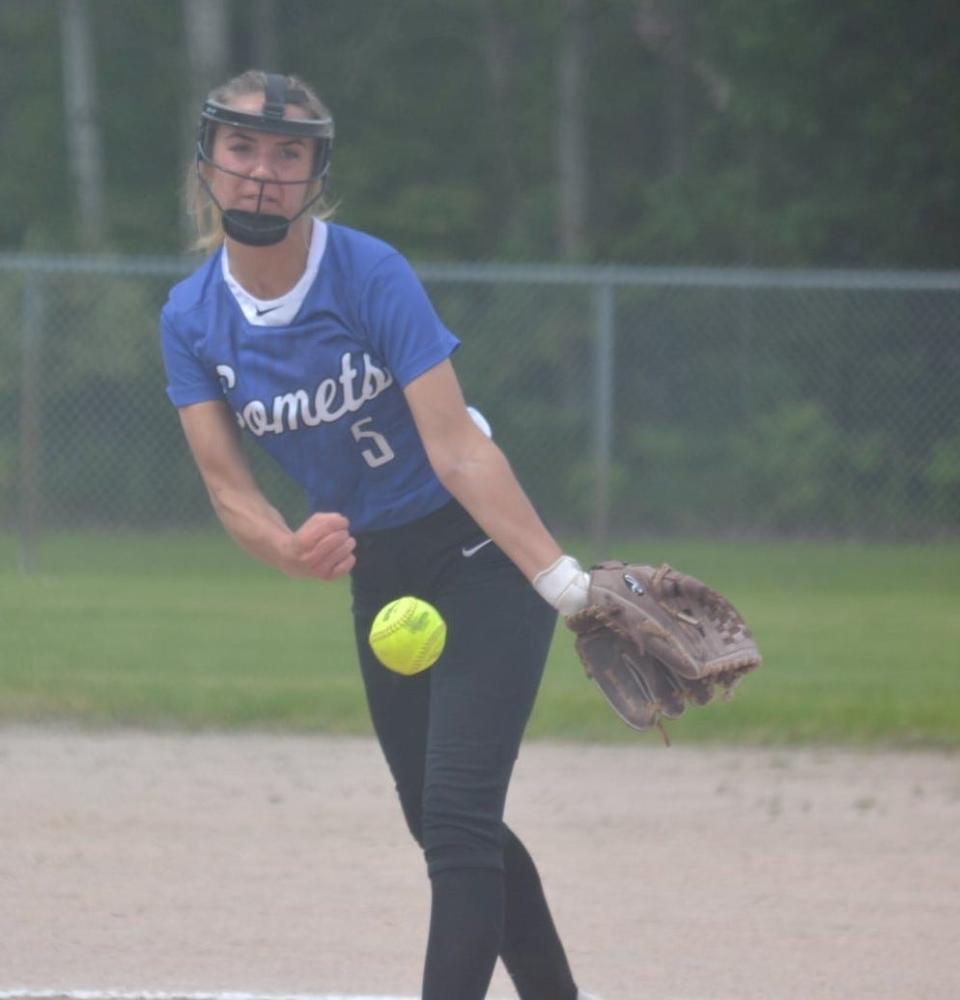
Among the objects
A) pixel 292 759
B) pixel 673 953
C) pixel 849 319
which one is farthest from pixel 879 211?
pixel 673 953

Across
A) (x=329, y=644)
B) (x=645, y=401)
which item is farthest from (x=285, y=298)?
(x=645, y=401)

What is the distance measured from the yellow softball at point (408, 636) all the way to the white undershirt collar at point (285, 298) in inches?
22.1

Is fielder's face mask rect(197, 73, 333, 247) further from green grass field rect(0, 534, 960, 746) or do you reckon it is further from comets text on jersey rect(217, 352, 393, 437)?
green grass field rect(0, 534, 960, 746)

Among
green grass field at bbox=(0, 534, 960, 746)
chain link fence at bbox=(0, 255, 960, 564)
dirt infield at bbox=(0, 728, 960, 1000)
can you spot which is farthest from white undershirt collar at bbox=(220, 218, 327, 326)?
chain link fence at bbox=(0, 255, 960, 564)

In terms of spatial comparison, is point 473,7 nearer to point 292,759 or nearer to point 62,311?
point 62,311

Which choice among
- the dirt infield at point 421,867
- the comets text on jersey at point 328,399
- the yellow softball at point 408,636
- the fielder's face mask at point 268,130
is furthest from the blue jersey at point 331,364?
the dirt infield at point 421,867

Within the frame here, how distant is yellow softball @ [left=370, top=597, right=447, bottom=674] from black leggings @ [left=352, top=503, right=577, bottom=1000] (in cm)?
5

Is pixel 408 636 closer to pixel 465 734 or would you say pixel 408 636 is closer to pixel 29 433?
pixel 465 734

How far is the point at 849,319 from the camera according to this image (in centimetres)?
1341

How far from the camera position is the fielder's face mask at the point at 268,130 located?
3322mm

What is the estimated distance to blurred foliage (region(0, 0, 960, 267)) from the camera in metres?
17.2

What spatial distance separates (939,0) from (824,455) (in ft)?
16.8

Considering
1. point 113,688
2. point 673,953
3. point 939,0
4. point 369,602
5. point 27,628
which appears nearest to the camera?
point 369,602

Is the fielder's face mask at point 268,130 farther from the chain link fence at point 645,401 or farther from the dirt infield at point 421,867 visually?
the chain link fence at point 645,401
